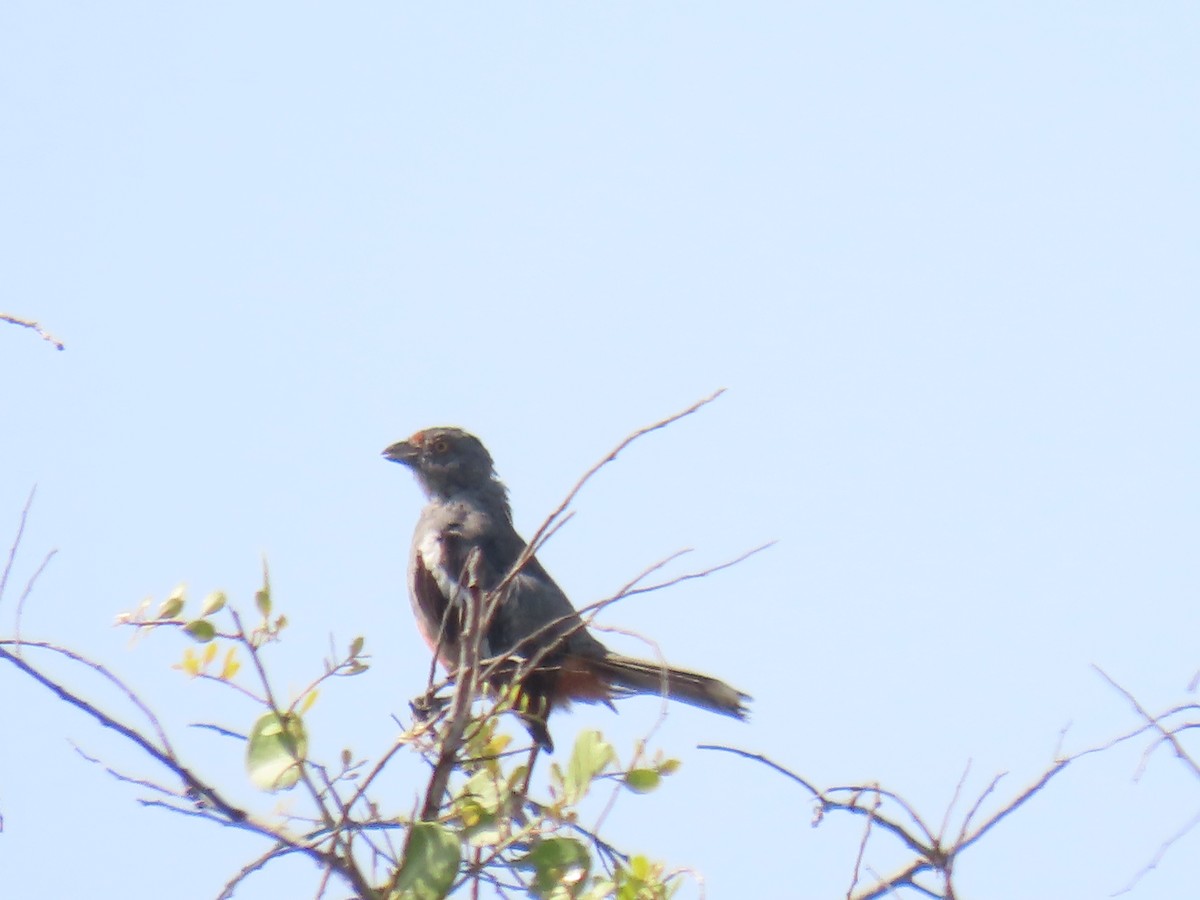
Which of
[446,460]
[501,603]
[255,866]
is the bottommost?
[255,866]

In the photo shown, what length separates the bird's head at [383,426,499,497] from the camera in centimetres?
812

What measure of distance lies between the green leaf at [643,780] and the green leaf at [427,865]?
434 millimetres

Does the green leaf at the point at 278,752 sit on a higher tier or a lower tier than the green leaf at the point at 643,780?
lower

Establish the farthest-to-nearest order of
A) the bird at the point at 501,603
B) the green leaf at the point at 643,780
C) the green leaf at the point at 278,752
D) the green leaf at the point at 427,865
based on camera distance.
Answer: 1. the bird at the point at 501,603
2. the green leaf at the point at 643,780
3. the green leaf at the point at 278,752
4. the green leaf at the point at 427,865

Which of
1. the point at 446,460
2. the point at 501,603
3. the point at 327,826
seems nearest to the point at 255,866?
the point at 327,826

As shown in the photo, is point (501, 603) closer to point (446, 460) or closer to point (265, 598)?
point (446, 460)

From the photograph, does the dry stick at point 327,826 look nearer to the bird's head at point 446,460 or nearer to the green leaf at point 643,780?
the green leaf at point 643,780

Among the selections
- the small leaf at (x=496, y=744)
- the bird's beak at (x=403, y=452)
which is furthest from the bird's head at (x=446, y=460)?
the small leaf at (x=496, y=744)

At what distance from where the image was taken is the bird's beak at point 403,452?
8.21 m

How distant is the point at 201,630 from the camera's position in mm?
3301

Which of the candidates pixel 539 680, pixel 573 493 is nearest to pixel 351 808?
pixel 573 493

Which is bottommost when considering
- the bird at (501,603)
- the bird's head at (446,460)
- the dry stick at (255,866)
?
the dry stick at (255,866)

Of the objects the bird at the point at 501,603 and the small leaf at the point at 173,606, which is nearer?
the small leaf at the point at 173,606

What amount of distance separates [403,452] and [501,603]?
79.8 inches
